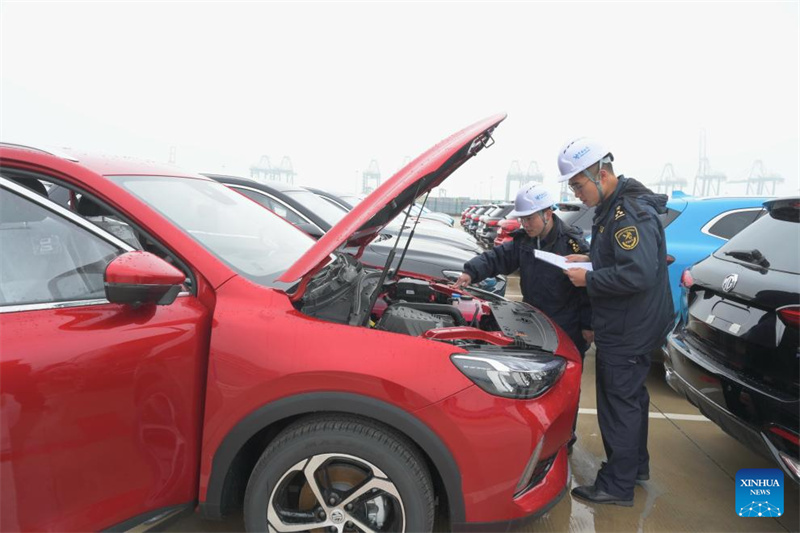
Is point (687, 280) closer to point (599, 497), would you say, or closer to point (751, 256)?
point (751, 256)

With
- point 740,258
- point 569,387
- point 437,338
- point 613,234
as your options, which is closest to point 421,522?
point 437,338

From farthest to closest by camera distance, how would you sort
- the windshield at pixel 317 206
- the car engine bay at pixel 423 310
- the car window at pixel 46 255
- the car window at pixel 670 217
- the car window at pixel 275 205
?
the windshield at pixel 317 206 < the car window at pixel 275 205 < the car window at pixel 670 217 < the car engine bay at pixel 423 310 < the car window at pixel 46 255

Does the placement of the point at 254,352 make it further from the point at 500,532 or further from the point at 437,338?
the point at 500,532

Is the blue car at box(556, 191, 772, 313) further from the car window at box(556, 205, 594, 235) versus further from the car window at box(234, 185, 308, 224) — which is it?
the car window at box(234, 185, 308, 224)

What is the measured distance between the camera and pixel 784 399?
6.63ft

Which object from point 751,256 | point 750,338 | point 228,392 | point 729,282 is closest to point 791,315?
point 750,338

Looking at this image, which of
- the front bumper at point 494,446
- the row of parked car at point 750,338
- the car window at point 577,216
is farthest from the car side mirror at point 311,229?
the car window at point 577,216

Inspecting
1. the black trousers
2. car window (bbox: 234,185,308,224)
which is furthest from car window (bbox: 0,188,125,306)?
→ car window (bbox: 234,185,308,224)

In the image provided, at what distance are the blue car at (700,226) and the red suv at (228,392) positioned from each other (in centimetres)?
284

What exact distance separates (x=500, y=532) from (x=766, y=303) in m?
1.60

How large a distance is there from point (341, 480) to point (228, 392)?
1.77 ft

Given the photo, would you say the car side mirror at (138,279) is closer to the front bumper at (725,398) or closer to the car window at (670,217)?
the front bumper at (725,398)

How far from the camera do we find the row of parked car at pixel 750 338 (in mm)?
2043

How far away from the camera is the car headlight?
1.76 meters
